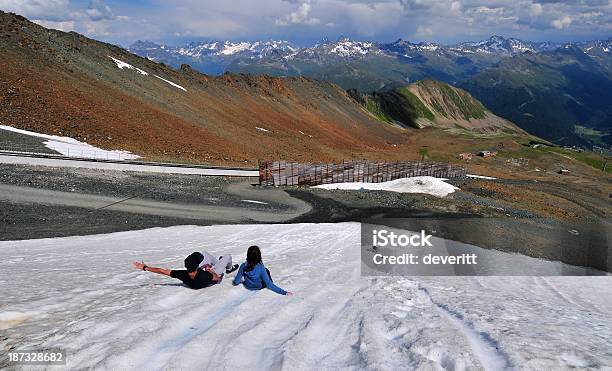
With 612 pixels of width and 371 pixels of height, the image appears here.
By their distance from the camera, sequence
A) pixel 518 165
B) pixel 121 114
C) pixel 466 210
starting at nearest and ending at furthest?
pixel 466 210 < pixel 121 114 < pixel 518 165

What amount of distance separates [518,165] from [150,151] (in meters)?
80.7

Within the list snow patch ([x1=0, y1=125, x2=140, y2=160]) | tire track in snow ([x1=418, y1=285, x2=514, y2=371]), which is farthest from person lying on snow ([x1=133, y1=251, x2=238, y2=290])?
snow patch ([x1=0, y1=125, x2=140, y2=160])

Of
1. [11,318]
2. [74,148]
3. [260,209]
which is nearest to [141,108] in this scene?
[74,148]

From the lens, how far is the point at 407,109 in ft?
640

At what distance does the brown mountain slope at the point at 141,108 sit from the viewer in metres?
41.9

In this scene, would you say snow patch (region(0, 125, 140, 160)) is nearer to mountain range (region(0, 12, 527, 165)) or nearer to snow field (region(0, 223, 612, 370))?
mountain range (region(0, 12, 527, 165))

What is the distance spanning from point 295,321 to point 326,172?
86.5 ft

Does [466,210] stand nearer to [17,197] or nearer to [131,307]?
[131,307]

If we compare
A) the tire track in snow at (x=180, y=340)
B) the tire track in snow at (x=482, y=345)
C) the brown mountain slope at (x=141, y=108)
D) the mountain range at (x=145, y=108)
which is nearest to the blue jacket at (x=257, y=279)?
the tire track in snow at (x=180, y=340)

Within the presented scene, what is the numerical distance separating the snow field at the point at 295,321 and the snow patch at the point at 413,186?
17.1 metres

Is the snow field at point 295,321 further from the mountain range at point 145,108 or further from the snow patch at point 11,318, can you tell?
the mountain range at point 145,108

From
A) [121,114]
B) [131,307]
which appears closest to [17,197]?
[131,307]

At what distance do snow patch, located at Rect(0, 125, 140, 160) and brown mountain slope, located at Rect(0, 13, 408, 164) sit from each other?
169 cm

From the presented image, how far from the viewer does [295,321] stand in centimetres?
750
